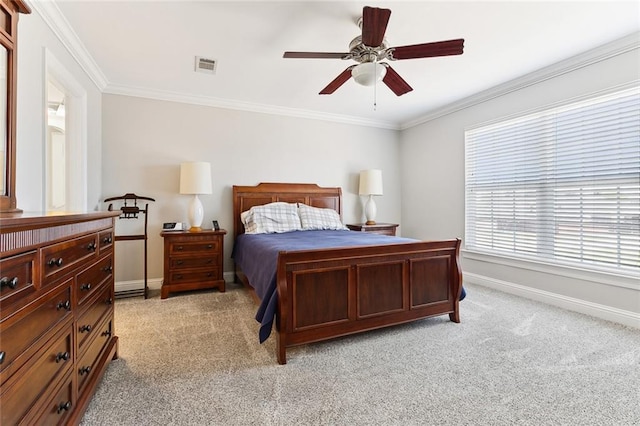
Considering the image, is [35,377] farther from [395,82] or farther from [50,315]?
[395,82]

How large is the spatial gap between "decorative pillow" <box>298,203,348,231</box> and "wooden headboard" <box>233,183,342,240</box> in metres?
0.29

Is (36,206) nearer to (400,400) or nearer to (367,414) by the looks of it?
(367,414)

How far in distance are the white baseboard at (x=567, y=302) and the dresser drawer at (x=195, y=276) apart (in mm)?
3461

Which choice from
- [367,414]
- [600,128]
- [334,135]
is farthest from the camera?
[334,135]

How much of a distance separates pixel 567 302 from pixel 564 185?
3.98 feet

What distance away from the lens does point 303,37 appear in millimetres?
2559

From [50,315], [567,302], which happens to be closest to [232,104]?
[50,315]

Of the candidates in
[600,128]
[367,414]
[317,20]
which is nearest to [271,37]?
[317,20]

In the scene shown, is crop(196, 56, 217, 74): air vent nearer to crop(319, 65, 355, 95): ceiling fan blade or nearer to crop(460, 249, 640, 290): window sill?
crop(319, 65, 355, 95): ceiling fan blade

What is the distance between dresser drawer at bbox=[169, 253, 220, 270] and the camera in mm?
3406

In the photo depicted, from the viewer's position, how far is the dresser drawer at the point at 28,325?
88 centimetres

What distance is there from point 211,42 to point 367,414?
3.08 meters

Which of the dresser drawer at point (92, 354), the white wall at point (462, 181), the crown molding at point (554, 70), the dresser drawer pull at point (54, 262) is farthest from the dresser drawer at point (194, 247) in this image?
the crown molding at point (554, 70)

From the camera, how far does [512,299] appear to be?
330cm
